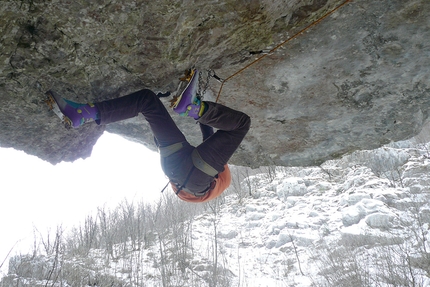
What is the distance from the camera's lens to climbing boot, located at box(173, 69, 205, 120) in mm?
2326

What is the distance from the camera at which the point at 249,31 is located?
2281 millimetres

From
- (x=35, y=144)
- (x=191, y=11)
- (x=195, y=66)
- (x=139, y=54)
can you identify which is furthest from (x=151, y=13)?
(x=35, y=144)

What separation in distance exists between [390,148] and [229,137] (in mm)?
15238

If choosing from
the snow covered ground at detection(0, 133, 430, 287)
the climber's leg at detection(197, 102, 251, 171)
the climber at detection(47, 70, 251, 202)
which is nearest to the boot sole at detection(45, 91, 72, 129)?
the climber at detection(47, 70, 251, 202)

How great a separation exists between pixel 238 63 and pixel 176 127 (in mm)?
930

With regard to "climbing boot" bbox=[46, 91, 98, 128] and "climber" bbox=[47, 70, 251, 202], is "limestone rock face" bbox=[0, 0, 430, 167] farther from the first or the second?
"climber" bbox=[47, 70, 251, 202]

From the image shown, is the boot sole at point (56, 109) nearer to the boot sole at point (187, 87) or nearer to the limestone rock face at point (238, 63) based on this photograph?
the limestone rock face at point (238, 63)

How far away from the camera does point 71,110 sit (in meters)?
2.22

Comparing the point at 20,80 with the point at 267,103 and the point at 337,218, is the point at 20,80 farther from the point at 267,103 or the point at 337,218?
the point at 337,218

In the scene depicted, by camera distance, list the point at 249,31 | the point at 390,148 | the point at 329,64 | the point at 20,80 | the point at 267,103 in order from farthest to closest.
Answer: the point at 390,148
the point at 267,103
the point at 329,64
the point at 249,31
the point at 20,80

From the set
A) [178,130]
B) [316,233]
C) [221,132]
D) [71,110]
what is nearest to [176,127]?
[178,130]

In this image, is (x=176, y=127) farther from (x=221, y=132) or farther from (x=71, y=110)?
(x=71, y=110)

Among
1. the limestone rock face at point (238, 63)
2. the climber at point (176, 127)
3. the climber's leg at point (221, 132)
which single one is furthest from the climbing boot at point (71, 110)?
the climber's leg at point (221, 132)

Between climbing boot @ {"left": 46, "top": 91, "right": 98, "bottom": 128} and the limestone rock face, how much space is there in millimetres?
125
